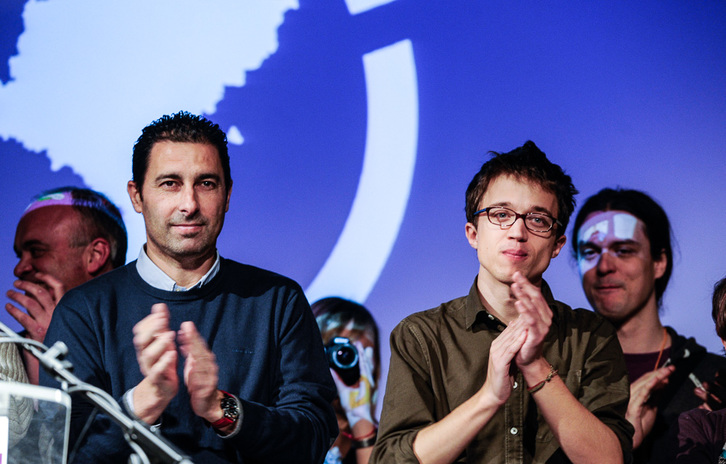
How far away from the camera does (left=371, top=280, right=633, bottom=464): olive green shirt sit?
82.7 inches

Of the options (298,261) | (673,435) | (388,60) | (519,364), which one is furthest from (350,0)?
(673,435)

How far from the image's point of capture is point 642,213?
3215 mm

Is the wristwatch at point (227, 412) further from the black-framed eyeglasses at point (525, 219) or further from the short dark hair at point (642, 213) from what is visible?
the short dark hair at point (642, 213)

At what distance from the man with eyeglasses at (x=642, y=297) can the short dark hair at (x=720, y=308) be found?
0.89ft

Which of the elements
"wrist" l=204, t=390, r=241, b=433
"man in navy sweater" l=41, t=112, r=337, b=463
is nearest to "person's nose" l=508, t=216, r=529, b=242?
"man in navy sweater" l=41, t=112, r=337, b=463

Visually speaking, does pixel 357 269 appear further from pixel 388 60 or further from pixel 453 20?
pixel 453 20

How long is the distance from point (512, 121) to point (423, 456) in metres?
1.76

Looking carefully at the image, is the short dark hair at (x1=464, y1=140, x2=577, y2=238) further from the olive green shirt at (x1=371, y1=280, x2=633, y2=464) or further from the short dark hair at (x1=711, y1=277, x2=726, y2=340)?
the short dark hair at (x1=711, y1=277, x2=726, y2=340)

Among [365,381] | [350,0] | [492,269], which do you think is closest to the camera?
[492,269]

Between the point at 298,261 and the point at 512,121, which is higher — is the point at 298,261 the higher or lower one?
the lower one

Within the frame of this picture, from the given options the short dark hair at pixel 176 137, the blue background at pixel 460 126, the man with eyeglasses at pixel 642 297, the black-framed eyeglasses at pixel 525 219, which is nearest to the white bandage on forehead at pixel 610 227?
the man with eyeglasses at pixel 642 297

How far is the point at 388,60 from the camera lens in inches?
129

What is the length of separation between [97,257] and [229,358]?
116 cm

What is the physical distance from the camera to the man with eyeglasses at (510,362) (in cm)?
197
